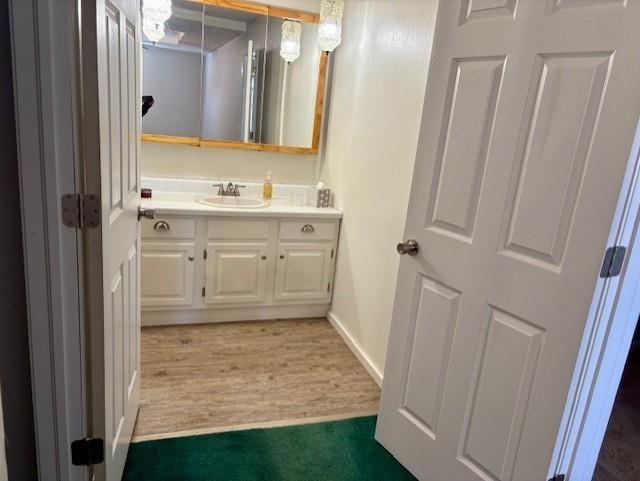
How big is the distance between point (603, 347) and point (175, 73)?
2.75 metres

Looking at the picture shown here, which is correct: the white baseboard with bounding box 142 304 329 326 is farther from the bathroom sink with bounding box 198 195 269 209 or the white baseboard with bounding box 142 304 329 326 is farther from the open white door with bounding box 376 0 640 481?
the open white door with bounding box 376 0 640 481

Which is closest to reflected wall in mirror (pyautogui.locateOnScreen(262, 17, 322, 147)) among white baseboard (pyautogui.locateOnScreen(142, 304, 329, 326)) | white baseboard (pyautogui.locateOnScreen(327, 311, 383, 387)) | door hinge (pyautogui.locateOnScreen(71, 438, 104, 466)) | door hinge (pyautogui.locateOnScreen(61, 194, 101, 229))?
white baseboard (pyautogui.locateOnScreen(142, 304, 329, 326))

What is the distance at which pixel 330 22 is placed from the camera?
2795mm

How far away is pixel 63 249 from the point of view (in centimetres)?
108

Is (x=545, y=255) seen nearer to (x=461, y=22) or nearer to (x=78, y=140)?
(x=461, y=22)

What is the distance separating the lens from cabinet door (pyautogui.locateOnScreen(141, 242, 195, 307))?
2707mm

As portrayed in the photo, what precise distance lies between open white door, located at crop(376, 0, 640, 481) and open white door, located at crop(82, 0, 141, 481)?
1.01m

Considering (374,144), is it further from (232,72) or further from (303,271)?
→ (232,72)

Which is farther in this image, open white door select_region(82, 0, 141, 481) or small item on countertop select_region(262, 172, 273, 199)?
small item on countertop select_region(262, 172, 273, 199)

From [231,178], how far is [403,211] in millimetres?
1497

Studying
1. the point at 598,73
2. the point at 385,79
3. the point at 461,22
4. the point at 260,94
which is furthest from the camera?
the point at 260,94

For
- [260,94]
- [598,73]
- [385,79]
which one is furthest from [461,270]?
[260,94]

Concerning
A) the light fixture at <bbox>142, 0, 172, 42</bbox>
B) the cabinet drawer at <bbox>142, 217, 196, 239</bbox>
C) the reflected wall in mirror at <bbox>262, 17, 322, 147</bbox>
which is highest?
the light fixture at <bbox>142, 0, 172, 42</bbox>

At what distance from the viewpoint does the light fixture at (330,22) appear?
2.77 metres
